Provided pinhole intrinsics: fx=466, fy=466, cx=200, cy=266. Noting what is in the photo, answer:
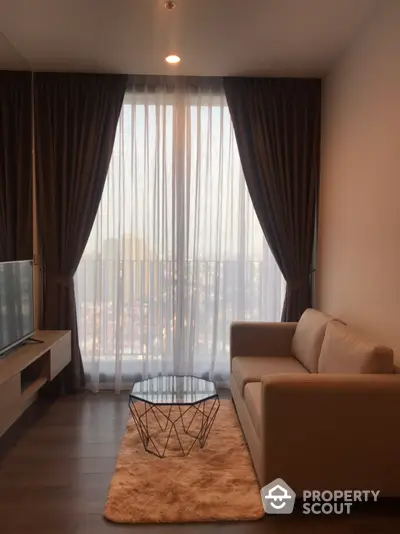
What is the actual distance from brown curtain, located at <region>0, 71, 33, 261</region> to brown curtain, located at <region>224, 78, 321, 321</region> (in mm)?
1846

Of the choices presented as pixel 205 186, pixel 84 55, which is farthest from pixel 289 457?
pixel 84 55

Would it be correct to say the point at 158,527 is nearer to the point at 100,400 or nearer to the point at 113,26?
the point at 100,400

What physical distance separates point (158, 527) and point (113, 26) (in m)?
3.23

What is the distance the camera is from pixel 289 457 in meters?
2.38

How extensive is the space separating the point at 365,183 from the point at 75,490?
8.95ft

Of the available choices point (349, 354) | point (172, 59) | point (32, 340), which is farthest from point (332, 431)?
point (172, 59)

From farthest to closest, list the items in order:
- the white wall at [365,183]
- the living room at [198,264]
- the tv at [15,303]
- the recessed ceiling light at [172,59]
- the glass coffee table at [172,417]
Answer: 1. the recessed ceiling light at [172,59]
2. the tv at [15,303]
3. the glass coffee table at [172,417]
4. the white wall at [365,183]
5. the living room at [198,264]

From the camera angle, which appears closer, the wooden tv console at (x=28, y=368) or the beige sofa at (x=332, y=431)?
the beige sofa at (x=332, y=431)

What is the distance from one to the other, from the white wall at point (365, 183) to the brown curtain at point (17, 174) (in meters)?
2.68

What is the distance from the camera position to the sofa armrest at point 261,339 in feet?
12.9

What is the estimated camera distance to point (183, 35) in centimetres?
348

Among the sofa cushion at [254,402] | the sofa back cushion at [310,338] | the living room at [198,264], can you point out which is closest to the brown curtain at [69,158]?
the living room at [198,264]

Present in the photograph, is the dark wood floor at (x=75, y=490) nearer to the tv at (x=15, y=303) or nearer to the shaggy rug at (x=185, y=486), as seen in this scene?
the shaggy rug at (x=185, y=486)

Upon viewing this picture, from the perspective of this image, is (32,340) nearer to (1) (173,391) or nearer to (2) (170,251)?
(1) (173,391)
